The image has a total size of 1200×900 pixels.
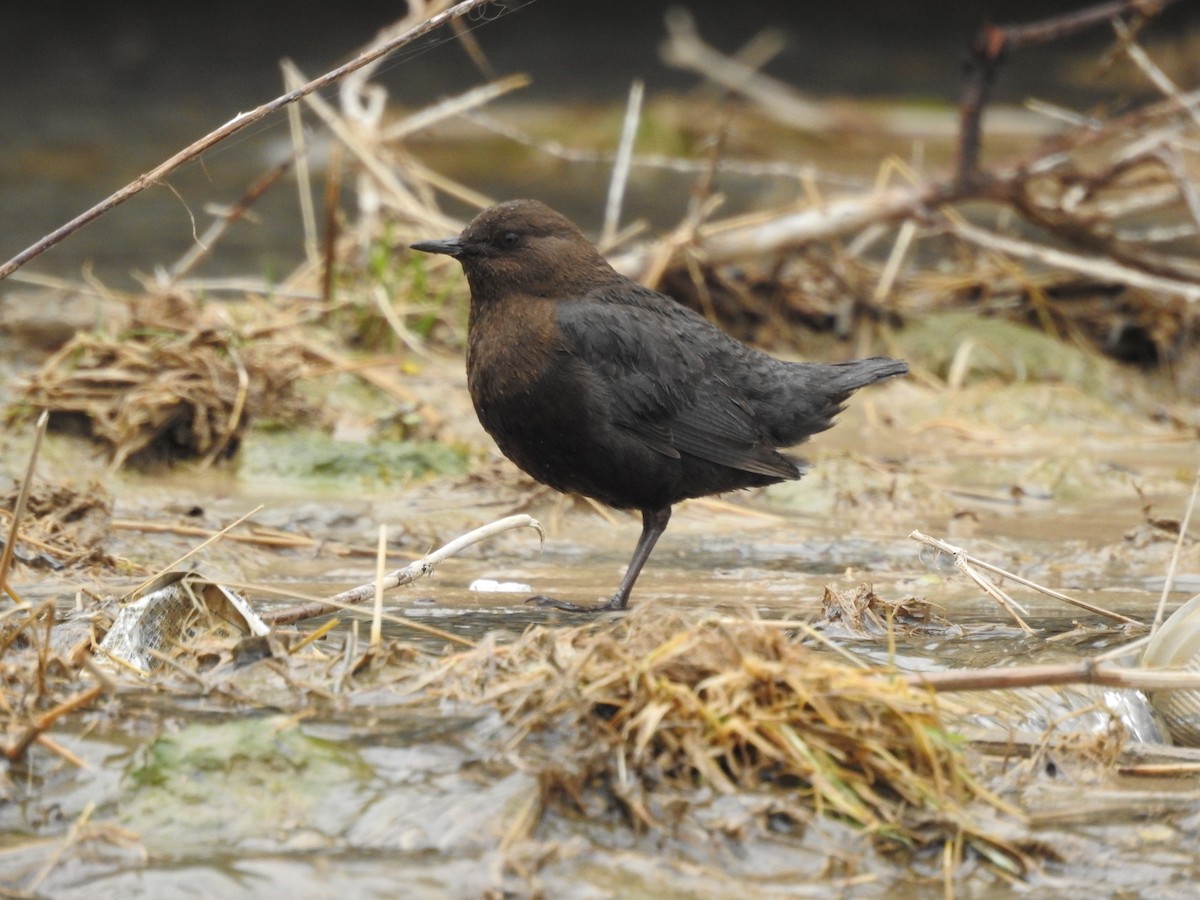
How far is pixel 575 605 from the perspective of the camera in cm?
393

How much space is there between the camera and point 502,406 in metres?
4.07

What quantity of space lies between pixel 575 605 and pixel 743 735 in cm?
145

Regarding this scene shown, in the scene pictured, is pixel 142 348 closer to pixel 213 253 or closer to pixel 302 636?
pixel 302 636

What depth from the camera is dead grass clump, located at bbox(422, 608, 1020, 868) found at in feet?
8.11

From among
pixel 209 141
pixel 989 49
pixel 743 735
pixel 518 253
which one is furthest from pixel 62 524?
pixel 989 49

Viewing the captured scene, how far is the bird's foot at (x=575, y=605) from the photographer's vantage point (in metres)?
3.85

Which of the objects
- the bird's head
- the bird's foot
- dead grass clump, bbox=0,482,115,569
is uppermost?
the bird's head

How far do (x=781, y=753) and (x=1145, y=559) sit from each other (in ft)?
8.38

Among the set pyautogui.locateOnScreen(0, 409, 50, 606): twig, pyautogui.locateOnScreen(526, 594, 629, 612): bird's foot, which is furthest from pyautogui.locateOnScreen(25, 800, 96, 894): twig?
pyautogui.locateOnScreen(526, 594, 629, 612): bird's foot

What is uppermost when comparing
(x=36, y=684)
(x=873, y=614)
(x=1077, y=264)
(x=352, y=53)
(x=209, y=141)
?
(x=352, y=53)

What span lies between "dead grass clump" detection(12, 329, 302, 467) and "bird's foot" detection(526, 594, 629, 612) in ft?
6.74

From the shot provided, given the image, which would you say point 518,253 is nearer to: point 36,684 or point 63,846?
point 36,684

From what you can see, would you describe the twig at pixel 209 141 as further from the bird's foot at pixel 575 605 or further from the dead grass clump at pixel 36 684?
the bird's foot at pixel 575 605

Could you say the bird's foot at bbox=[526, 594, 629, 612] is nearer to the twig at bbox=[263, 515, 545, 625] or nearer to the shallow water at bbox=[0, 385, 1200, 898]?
the shallow water at bbox=[0, 385, 1200, 898]
